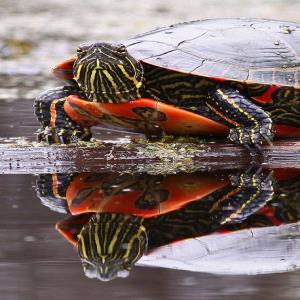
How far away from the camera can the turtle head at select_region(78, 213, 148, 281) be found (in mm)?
3139

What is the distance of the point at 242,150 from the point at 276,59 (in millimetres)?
618

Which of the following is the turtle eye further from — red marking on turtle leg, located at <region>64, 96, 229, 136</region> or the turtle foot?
the turtle foot

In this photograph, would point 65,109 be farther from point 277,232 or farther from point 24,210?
point 277,232

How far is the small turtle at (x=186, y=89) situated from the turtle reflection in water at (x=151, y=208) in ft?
1.32

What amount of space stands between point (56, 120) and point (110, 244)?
1997 millimetres

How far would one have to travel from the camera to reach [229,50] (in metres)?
5.28

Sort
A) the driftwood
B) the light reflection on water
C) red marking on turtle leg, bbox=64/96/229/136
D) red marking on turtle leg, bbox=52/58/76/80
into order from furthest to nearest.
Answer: red marking on turtle leg, bbox=52/58/76/80 < red marking on turtle leg, bbox=64/96/229/136 < the driftwood < the light reflection on water

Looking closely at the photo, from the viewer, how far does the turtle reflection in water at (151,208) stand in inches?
134

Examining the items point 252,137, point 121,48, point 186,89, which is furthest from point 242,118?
point 121,48

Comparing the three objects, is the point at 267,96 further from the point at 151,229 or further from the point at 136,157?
the point at 151,229

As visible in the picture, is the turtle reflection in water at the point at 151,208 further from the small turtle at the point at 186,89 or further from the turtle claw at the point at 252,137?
the small turtle at the point at 186,89

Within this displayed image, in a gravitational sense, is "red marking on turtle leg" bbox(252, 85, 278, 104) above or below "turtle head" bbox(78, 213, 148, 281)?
below

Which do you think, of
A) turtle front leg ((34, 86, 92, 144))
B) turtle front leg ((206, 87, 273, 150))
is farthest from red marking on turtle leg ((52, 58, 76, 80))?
turtle front leg ((206, 87, 273, 150))

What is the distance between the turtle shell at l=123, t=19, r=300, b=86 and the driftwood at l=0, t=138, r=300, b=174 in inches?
15.7
